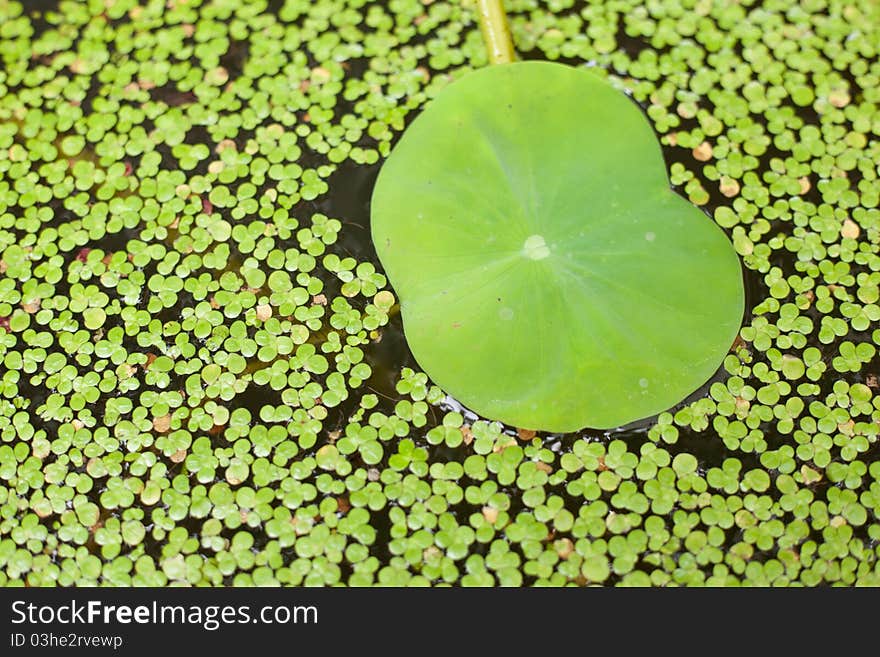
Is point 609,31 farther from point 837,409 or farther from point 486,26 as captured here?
point 837,409

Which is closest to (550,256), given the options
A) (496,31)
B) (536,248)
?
(536,248)

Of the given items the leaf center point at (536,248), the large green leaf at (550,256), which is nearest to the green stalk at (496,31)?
the large green leaf at (550,256)

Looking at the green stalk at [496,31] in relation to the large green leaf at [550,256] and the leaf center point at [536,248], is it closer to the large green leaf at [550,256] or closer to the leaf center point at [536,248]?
the large green leaf at [550,256]

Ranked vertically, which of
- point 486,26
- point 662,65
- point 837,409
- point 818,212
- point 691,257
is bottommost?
point 837,409

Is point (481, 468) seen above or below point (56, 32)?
below
